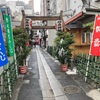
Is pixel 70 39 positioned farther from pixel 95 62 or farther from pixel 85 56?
pixel 95 62

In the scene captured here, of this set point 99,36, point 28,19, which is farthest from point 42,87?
point 28,19

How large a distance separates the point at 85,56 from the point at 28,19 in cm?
754

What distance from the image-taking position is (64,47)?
52.6 feet

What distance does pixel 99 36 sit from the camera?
10023 mm

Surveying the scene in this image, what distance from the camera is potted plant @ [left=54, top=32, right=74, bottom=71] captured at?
15742 millimetres

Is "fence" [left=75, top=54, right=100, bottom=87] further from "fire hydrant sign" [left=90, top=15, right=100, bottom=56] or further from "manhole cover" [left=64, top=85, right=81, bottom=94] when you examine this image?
"manhole cover" [left=64, top=85, right=81, bottom=94]

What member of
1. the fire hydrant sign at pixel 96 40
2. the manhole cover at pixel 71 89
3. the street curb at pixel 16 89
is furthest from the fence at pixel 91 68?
the street curb at pixel 16 89

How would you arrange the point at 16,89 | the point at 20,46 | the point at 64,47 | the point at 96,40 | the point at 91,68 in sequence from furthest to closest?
1. the point at 64,47
2. the point at 20,46
3. the point at 91,68
4. the point at 16,89
5. the point at 96,40

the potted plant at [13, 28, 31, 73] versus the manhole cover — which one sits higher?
the potted plant at [13, 28, 31, 73]

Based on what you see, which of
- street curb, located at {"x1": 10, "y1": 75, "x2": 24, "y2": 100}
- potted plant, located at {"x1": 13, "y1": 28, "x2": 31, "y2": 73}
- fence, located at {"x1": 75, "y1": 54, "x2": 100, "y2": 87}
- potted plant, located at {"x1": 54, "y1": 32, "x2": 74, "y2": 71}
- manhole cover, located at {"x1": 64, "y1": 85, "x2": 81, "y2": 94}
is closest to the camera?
street curb, located at {"x1": 10, "y1": 75, "x2": 24, "y2": 100}

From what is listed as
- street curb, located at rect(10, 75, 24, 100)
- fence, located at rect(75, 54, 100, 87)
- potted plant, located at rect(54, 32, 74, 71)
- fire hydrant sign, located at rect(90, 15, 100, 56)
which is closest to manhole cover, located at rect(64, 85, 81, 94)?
fence, located at rect(75, 54, 100, 87)

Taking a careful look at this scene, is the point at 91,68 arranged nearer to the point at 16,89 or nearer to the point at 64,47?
the point at 16,89

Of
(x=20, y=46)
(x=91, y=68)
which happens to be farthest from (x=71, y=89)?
(x=20, y=46)

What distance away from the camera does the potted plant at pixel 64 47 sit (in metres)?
15.7
